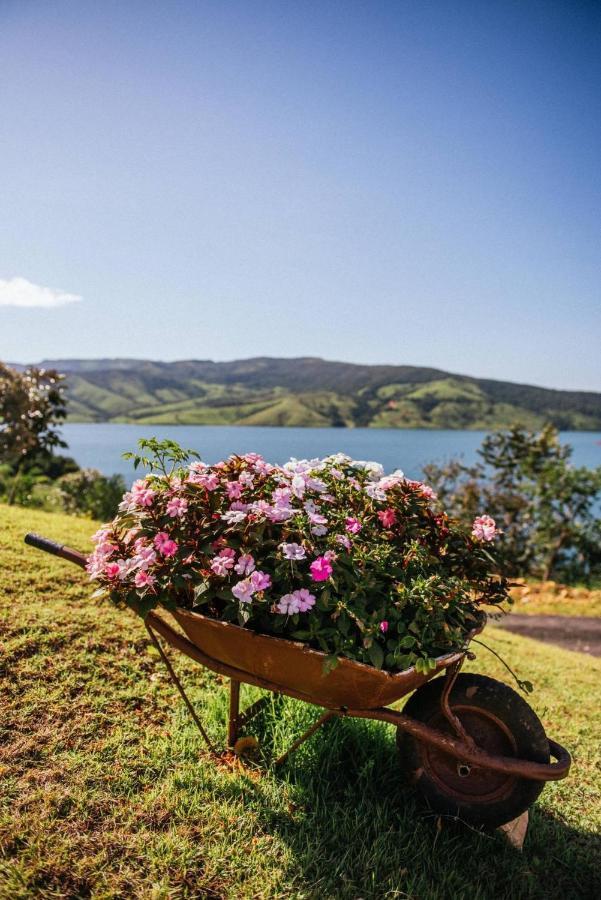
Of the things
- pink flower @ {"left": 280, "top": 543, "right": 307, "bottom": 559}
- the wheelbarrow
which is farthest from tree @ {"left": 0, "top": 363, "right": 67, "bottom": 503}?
pink flower @ {"left": 280, "top": 543, "right": 307, "bottom": 559}

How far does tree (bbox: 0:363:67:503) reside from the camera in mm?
9938

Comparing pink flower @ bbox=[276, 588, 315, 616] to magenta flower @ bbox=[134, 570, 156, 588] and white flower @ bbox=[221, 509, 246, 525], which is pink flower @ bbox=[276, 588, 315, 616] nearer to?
white flower @ bbox=[221, 509, 246, 525]

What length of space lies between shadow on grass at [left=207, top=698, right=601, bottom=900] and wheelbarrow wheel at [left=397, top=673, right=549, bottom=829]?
0.40 feet

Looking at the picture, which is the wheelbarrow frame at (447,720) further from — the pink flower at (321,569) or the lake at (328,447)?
the lake at (328,447)

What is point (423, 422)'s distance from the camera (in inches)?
3423

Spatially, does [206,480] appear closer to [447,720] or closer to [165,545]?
[165,545]

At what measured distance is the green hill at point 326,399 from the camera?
8850cm

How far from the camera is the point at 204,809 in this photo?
2203mm

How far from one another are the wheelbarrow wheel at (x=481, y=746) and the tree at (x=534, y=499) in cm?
832

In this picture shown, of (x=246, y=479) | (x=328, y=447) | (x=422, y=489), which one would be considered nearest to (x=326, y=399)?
(x=328, y=447)

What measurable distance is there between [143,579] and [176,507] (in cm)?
29

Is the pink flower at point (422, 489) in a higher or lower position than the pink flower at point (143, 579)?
higher

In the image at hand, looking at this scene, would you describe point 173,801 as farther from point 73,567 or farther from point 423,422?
point 423,422

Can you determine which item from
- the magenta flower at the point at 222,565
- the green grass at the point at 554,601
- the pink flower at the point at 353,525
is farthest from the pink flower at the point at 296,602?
the green grass at the point at 554,601
